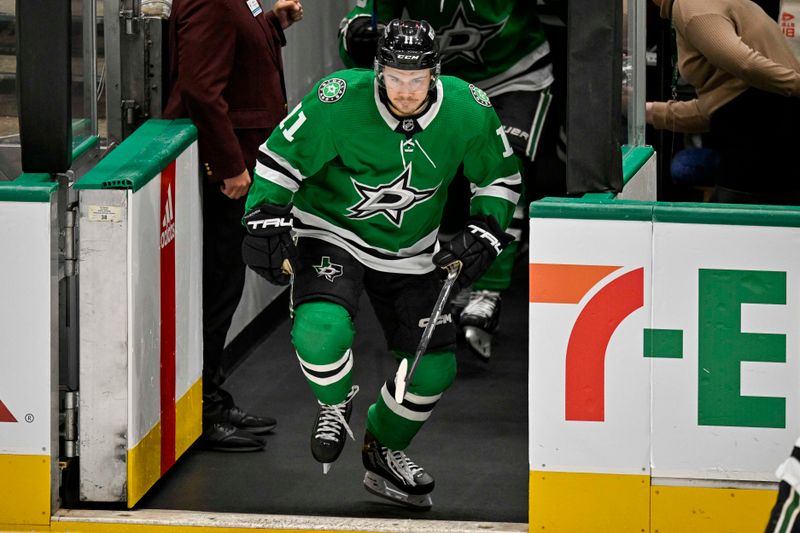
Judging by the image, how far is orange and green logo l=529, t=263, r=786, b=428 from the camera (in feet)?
14.5

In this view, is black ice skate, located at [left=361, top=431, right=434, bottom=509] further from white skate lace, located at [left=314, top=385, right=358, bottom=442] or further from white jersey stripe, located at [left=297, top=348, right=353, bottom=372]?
white jersey stripe, located at [left=297, top=348, right=353, bottom=372]

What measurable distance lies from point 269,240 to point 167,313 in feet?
1.98

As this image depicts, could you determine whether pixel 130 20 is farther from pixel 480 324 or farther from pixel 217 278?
pixel 480 324

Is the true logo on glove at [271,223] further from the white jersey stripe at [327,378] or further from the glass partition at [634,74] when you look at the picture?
the glass partition at [634,74]

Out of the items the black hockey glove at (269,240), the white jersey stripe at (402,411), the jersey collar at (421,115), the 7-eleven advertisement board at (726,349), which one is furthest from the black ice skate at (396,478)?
the jersey collar at (421,115)

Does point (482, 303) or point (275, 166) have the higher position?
point (275, 166)

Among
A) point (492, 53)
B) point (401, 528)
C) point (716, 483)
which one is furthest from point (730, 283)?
point (492, 53)

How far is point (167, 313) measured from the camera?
5270 mm

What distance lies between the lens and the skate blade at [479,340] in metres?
6.93

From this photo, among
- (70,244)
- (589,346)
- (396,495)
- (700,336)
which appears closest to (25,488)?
(70,244)

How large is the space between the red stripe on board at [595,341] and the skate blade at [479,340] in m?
2.43

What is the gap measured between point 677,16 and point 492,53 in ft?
4.44

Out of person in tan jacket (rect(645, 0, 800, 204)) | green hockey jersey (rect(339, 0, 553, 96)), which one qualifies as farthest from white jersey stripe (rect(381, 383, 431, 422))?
green hockey jersey (rect(339, 0, 553, 96))

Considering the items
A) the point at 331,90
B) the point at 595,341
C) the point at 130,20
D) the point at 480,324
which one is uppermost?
the point at 130,20
